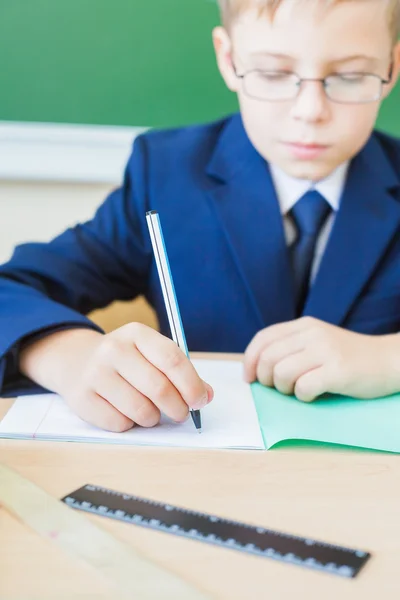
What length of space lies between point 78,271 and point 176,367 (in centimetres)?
38

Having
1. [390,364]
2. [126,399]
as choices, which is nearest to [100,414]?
[126,399]

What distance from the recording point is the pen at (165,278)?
56 centimetres

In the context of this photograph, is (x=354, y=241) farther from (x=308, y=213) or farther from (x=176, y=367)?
(x=176, y=367)

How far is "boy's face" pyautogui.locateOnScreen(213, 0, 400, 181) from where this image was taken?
2.49 ft

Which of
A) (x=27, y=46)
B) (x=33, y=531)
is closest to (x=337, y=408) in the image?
(x=33, y=531)

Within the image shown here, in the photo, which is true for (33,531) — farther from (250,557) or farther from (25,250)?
(25,250)

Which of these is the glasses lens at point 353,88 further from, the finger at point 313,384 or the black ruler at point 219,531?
the black ruler at point 219,531

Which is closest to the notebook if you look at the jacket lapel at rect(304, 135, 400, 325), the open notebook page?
the open notebook page

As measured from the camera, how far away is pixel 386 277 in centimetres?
96

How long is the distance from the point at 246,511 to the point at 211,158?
0.64 m

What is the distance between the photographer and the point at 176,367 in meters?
0.57

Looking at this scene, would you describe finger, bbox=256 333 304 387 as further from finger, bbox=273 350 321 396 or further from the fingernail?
the fingernail

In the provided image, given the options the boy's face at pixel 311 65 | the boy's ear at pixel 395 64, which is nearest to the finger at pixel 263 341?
the boy's face at pixel 311 65

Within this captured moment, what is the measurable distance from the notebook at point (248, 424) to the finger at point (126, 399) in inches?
0.5
